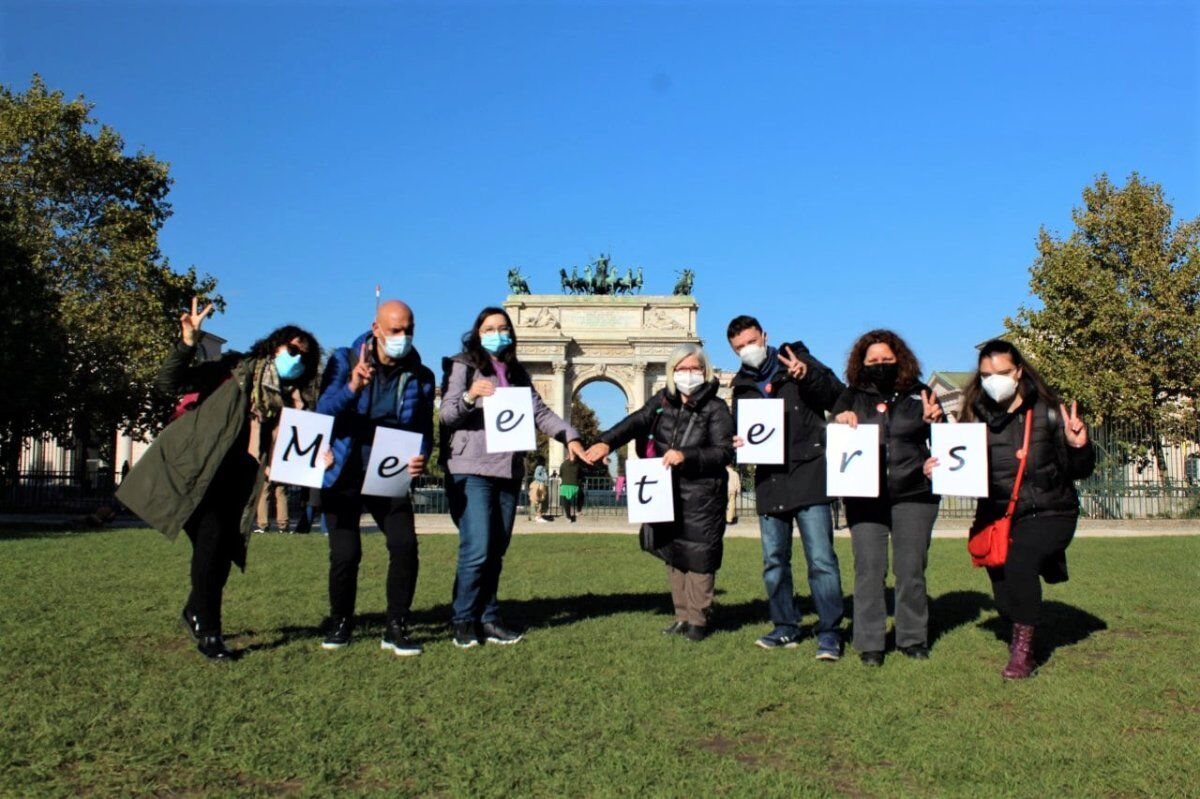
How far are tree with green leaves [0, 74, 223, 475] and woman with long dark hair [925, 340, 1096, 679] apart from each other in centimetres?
2684

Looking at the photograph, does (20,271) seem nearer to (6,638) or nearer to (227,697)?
(6,638)

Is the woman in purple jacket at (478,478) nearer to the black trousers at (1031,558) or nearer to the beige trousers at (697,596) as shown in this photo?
the beige trousers at (697,596)

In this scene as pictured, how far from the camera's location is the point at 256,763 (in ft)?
12.5

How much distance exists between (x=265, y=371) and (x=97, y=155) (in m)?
28.7

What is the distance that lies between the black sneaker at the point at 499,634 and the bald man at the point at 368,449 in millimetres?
504

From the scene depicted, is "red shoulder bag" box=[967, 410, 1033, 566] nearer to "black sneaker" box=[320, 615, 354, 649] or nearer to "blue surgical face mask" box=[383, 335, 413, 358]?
"blue surgical face mask" box=[383, 335, 413, 358]

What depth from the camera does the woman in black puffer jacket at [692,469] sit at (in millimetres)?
6473

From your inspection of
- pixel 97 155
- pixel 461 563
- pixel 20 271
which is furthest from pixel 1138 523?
pixel 97 155

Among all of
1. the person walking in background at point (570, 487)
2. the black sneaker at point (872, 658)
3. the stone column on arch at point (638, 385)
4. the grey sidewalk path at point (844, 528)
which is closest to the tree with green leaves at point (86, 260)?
the grey sidewalk path at point (844, 528)

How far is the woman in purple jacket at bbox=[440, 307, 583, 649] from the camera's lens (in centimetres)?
620

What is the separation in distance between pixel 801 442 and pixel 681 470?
2.57 ft

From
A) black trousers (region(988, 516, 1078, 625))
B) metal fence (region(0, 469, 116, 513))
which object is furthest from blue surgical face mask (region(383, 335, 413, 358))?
metal fence (region(0, 469, 116, 513))

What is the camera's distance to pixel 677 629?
6711 millimetres

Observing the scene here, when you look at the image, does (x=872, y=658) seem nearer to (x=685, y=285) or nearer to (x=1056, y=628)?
(x=1056, y=628)
